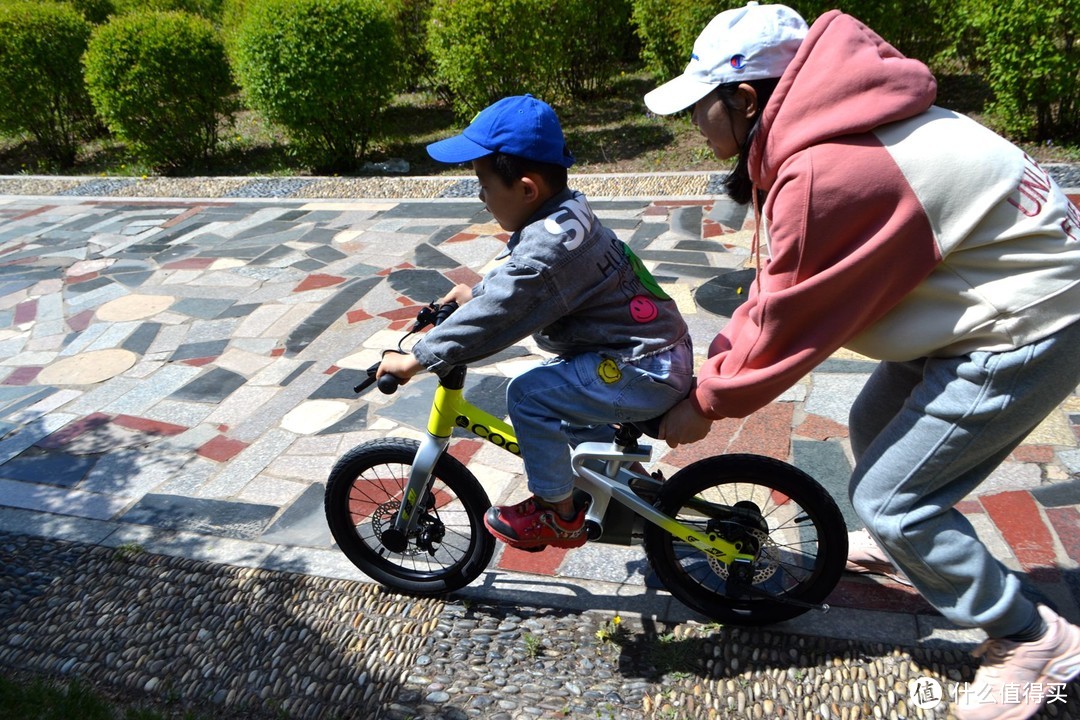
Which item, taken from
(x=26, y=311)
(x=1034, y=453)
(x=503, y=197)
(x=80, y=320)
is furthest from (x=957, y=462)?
(x=26, y=311)

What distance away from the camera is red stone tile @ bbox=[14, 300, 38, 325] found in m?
Result: 6.19

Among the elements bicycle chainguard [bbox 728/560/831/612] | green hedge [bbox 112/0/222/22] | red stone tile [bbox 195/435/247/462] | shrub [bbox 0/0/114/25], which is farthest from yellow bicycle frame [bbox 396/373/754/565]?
shrub [bbox 0/0/114/25]

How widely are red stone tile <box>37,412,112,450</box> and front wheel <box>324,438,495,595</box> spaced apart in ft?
7.13

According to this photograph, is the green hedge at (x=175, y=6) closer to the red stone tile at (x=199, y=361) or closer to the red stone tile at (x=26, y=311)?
the red stone tile at (x=26, y=311)

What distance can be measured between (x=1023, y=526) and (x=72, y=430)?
4.63 metres

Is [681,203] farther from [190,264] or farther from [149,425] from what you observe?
[149,425]

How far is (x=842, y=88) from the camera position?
1900 mm

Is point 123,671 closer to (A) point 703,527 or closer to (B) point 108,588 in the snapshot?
(B) point 108,588

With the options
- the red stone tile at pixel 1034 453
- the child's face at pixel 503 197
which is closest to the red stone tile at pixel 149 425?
the child's face at pixel 503 197

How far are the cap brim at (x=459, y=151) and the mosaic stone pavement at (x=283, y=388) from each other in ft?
→ 5.28

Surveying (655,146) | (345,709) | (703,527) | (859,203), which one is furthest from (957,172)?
(655,146)

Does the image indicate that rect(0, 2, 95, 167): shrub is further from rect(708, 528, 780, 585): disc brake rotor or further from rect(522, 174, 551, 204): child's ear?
rect(708, 528, 780, 585): disc brake rotor

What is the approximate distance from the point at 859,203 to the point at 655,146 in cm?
758

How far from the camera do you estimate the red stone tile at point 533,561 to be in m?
3.19
